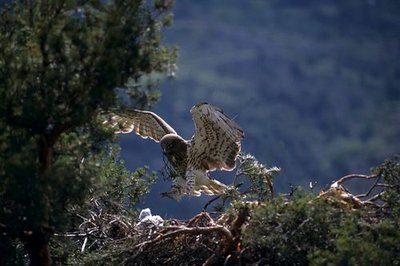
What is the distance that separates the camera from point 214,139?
28.2 feet

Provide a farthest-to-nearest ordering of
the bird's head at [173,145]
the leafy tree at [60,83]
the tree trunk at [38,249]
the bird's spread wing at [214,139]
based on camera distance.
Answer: the bird's head at [173,145] → the bird's spread wing at [214,139] → the tree trunk at [38,249] → the leafy tree at [60,83]

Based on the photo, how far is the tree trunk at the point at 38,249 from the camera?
6.08m

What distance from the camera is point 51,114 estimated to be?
18.4 ft

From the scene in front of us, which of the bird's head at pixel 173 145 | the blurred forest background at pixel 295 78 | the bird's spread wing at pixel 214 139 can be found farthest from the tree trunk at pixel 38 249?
the blurred forest background at pixel 295 78

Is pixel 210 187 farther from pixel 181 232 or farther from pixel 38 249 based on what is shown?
pixel 38 249

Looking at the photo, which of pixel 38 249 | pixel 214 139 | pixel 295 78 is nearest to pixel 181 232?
pixel 38 249

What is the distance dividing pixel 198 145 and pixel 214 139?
11.6 inches

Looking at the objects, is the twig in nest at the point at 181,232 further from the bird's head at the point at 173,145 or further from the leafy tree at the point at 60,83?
the bird's head at the point at 173,145

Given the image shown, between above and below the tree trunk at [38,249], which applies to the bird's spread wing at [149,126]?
above

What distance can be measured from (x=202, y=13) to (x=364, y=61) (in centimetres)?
1085

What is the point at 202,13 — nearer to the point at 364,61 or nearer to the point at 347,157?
the point at 364,61

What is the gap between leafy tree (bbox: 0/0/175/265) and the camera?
5.50 m

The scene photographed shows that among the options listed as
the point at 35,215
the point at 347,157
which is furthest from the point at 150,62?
the point at 347,157

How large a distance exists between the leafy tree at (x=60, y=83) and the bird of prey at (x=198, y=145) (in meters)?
2.39
